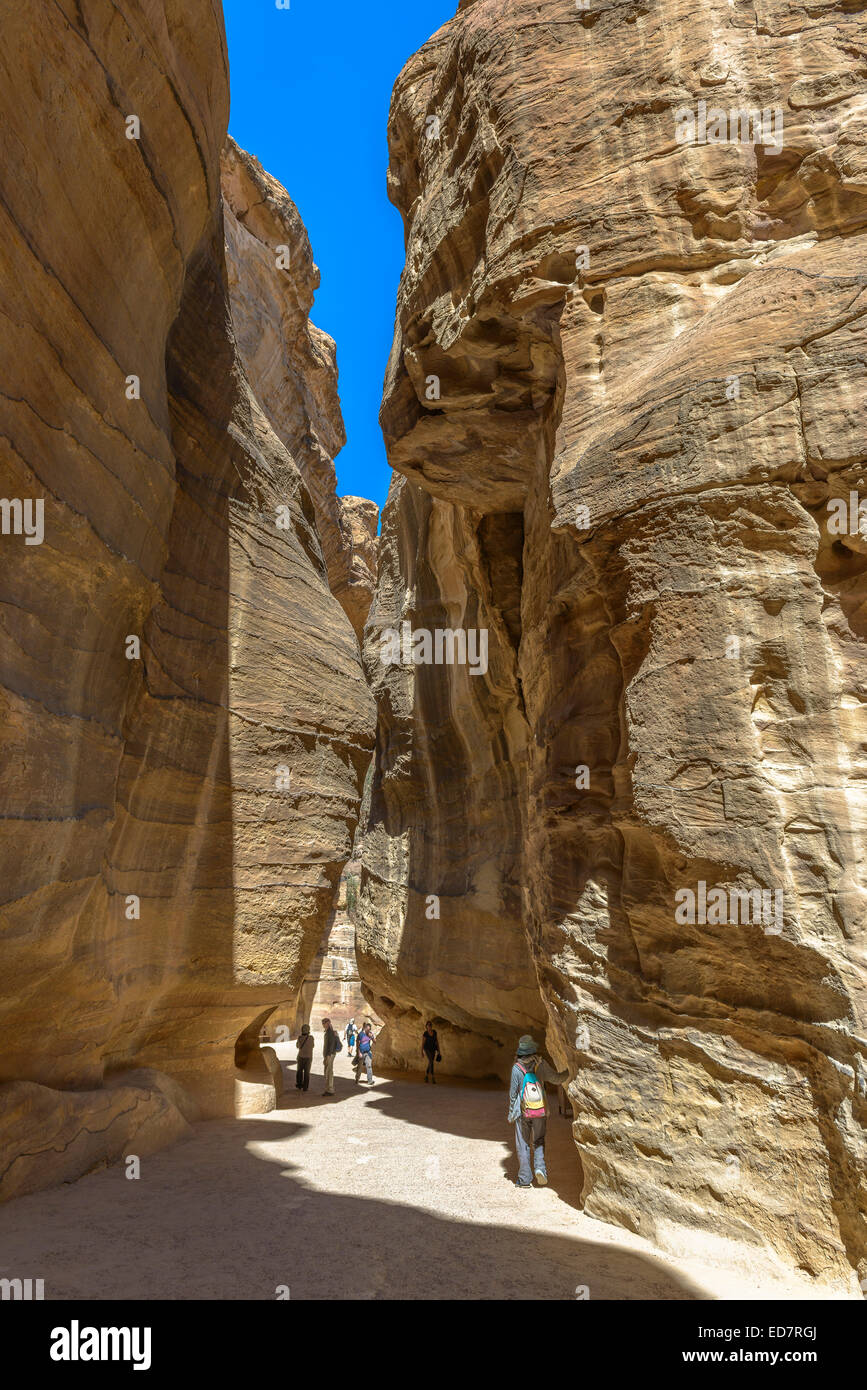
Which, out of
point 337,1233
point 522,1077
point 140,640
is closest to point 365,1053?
point 522,1077

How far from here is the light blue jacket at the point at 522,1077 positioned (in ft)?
24.1

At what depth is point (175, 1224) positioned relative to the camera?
5.89m

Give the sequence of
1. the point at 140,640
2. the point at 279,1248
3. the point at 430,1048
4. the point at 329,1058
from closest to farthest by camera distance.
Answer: the point at 279,1248, the point at 140,640, the point at 329,1058, the point at 430,1048

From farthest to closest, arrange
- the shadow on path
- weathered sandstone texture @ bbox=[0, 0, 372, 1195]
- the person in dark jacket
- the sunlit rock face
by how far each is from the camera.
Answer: the person in dark jacket, weathered sandstone texture @ bbox=[0, 0, 372, 1195], the sunlit rock face, the shadow on path

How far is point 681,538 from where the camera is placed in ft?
20.7

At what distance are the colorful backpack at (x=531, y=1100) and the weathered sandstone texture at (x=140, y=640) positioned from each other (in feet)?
12.1

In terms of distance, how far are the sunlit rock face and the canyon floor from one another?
0.62 meters

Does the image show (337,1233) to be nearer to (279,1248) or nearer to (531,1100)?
(279,1248)

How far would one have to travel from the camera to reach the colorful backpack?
24.0ft

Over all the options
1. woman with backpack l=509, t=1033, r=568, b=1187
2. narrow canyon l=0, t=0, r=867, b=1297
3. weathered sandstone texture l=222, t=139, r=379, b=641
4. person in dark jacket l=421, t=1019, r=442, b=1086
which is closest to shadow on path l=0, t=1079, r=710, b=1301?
woman with backpack l=509, t=1033, r=568, b=1187

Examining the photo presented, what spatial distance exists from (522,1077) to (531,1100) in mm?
198

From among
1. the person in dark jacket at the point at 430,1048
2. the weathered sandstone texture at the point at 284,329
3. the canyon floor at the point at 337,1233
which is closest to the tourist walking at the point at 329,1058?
the person in dark jacket at the point at 430,1048

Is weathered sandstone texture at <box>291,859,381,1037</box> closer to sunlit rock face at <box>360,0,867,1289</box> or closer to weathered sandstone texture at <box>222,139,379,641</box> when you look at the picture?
weathered sandstone texture at <box>222,139,379,641</box>

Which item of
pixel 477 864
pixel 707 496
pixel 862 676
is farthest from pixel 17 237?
pixel 477 864
